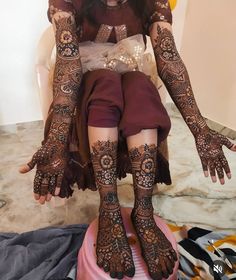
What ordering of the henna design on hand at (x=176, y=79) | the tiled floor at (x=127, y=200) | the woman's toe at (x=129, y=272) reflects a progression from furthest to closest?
the tiled floor at (x=127, y=200) < the henna design on hand at (x=176, y=79) < the woman's toe at (x=129, y=272)

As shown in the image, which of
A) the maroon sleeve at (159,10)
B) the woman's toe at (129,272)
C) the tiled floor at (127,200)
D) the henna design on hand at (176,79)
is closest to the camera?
the woman's toe at (129,272)

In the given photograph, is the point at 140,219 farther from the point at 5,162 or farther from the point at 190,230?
the point at 5,162

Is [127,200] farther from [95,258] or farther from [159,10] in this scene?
[159,10]

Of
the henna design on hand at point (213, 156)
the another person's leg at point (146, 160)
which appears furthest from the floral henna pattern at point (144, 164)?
the henna design on hand at point (213, 156)

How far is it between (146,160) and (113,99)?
174 mm

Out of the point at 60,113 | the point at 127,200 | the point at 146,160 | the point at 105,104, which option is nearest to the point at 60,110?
the point at 60,113

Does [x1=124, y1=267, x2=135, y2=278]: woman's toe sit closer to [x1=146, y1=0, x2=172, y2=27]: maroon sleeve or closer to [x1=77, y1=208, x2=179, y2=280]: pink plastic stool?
[x1=77, y1=208, x2=179, y2=280]: pink plastic stool

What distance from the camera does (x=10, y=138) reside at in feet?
5.54

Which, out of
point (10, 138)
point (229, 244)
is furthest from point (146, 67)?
point (10, 138)

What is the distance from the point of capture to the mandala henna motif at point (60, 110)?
0.76m

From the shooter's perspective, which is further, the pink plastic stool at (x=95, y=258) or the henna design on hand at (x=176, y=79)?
the henna design on hand at (x=176, y=79)

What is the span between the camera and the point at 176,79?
883 mm

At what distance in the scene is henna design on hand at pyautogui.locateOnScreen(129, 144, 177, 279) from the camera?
735mm

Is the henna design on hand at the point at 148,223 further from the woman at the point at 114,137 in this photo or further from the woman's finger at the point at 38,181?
the woman's finger at the point at 38,181
